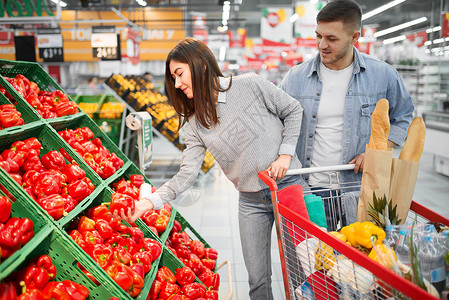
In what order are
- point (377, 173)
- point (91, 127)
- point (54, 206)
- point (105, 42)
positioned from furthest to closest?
point (105, 42), point (91, 127), point (54, 206), point (377, 173)

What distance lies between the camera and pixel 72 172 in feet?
7.47

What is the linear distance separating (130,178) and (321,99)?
5.25 ft

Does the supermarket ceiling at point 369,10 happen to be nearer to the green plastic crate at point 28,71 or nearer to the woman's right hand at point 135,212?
the green plastic crate at point 28,71

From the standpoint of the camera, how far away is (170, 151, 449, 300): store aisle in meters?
3.57

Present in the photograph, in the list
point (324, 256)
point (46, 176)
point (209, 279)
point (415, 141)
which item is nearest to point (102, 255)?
point (46, 176)

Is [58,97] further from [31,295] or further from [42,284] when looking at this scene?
[31,295]

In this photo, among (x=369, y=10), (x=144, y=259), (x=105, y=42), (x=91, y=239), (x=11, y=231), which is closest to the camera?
(x=11, y=231)

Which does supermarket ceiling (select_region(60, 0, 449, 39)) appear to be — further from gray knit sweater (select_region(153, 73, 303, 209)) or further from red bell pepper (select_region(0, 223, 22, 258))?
red bell pepper (select_region(0, 223, 22, 258))

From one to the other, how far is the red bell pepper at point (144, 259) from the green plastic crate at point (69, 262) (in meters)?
0.39

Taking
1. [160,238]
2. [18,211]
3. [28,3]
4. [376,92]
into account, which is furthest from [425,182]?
[28,3]

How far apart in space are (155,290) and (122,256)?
349 millimetres

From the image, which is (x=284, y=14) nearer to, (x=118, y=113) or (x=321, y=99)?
(x=118, y=113)

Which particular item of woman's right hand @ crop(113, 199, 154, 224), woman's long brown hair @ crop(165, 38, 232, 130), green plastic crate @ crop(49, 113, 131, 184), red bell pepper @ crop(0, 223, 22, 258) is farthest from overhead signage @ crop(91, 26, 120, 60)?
red bell pepper @ crop(0, 223, 22, 258)

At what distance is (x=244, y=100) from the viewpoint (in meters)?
2.10
